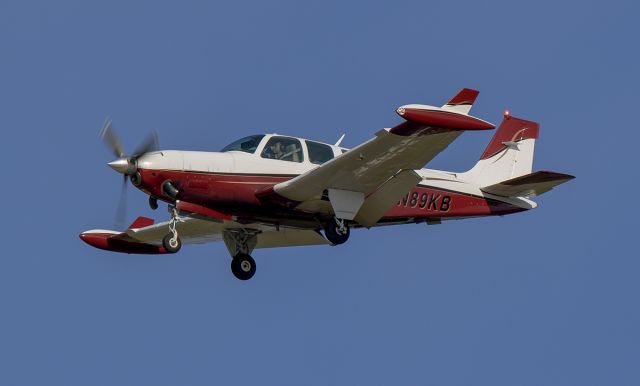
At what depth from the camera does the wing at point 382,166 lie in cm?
2194

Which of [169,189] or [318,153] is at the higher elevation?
[318,153]

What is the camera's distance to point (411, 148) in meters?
23.2

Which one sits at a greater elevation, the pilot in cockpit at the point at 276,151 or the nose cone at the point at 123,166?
the pilot in cockpit at the point at 276,151

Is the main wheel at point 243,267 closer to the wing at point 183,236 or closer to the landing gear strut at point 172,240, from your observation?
the wing at point 183,236

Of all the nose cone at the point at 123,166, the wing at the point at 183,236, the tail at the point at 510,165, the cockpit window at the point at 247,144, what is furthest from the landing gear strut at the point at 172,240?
the tail at the point at 510,165

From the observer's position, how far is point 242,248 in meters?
26.1

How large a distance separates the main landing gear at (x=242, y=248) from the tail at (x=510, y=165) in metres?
4.81

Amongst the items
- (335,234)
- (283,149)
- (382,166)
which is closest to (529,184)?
(382,166)

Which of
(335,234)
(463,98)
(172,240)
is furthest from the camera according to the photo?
(335,234)

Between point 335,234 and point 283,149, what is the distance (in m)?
1.99

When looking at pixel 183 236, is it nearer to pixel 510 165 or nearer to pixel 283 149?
pixel 283 149

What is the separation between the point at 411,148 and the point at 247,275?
16.0 ft

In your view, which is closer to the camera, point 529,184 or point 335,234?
point 335,234

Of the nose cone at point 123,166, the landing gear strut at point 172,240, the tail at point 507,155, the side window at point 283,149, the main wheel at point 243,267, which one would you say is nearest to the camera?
the nose cone at point 123,166
